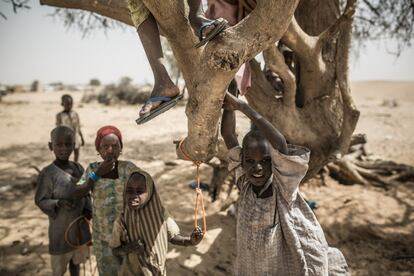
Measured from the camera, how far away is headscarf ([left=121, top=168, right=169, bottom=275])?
A: 6.84 feet

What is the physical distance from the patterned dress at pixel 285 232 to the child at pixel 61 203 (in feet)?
5.37

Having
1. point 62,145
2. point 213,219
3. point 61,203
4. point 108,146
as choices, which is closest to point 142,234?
point 108,146

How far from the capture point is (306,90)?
3332mm

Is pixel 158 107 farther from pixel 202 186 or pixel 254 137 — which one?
pixel 202 186

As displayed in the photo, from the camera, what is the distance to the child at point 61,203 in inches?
103

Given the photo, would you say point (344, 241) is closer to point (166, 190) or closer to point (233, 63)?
point (166, 190)

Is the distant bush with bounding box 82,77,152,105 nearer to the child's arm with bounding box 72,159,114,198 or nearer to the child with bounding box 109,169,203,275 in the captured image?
the child's arm with bounding box 72,159,114,198

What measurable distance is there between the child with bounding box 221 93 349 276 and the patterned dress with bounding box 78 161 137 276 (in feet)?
3.38

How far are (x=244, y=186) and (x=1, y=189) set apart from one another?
5619mm

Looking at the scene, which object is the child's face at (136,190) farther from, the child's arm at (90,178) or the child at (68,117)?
the child at (68,117)

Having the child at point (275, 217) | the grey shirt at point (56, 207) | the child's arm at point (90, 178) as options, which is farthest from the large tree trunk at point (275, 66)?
the grey shirt at point (56, 207)

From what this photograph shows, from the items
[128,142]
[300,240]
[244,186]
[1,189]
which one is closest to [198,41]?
[244,186]

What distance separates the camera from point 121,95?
75.9ft

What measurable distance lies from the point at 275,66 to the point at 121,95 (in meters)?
22.0
